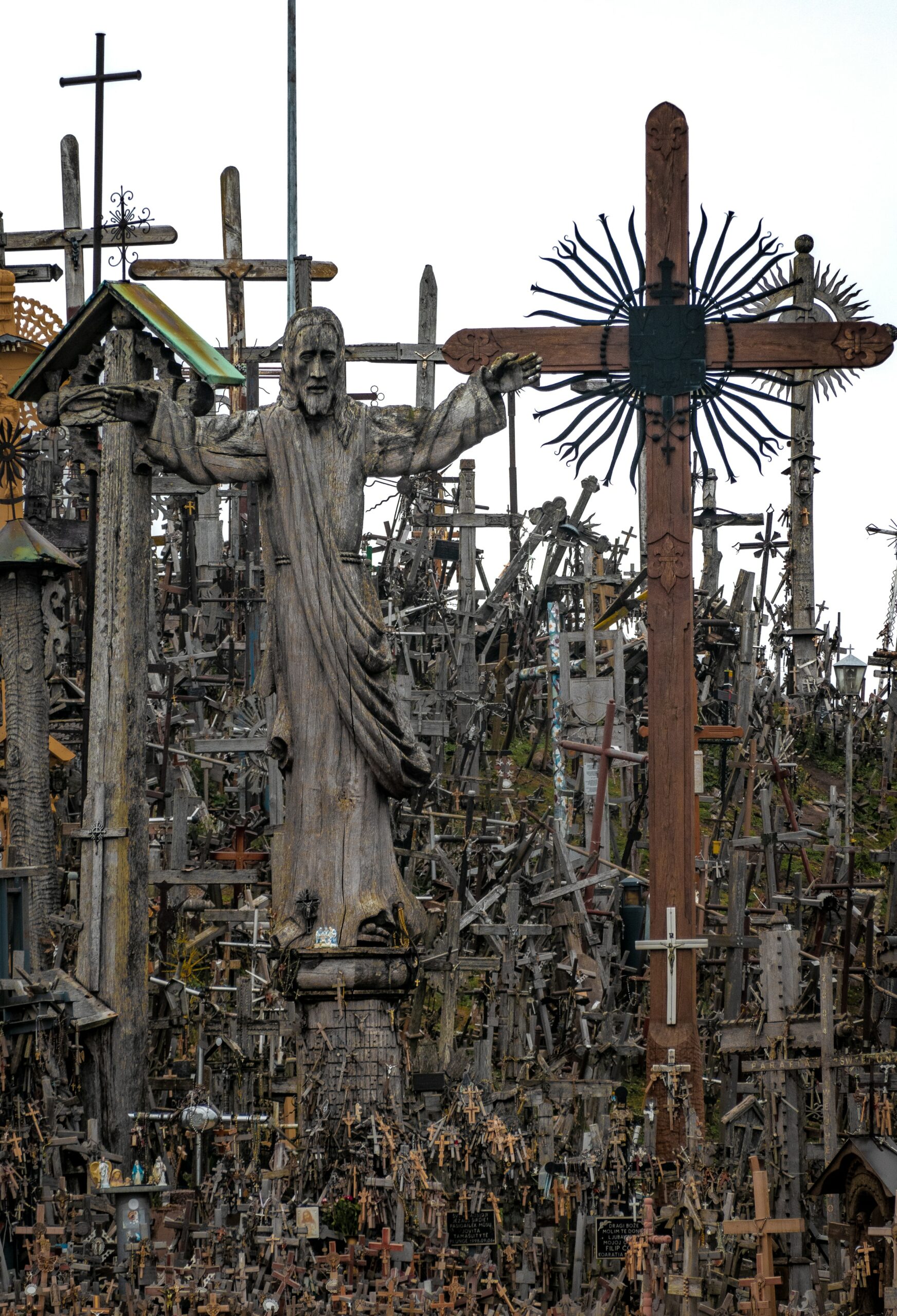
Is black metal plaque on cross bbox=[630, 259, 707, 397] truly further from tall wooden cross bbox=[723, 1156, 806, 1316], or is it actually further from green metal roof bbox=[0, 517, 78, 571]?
tall wooden cross bbox=[723, 1156, 806, 1316]

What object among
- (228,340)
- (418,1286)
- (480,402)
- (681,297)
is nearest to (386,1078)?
(418,1286)

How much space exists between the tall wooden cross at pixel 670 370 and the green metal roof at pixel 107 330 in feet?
4.59

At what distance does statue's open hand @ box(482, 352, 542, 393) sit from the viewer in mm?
10211

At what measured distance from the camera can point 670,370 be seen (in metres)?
11.3

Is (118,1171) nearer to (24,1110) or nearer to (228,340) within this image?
(24,1110)

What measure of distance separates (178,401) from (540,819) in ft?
18.2

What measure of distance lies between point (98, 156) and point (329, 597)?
9.93 ft

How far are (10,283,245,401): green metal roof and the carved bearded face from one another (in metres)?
0.29

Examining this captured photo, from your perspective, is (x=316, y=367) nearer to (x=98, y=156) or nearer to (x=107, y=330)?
(x=107, y=330)

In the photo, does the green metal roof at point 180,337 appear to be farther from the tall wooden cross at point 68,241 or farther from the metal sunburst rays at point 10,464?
the tall wooden cross at point 68,241

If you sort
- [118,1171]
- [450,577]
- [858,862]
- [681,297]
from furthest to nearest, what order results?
[450,577] < [858,862] < [681,297] < [118,1171]

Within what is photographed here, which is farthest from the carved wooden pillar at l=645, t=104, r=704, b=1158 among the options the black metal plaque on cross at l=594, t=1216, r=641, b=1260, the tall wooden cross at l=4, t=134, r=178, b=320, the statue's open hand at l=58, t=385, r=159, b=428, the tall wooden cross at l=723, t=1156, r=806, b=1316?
the tall wooden cross at l=4, t=134, r=178, b=320

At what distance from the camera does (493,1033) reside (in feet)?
39.7

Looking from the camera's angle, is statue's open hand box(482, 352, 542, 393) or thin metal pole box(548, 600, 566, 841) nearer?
statue's open hand box(482, 352, 542, 393)
